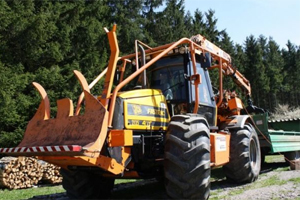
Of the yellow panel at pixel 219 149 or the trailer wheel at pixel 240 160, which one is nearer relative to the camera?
the yellow panel at pixel 219 149

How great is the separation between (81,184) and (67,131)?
1671 millimetres

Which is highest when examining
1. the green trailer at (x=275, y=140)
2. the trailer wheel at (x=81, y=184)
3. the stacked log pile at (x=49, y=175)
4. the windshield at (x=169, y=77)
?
the windshield at (x=169, y=77)

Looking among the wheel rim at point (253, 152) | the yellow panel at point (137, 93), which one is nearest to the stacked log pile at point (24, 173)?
the wheel rim at point (253, 152)

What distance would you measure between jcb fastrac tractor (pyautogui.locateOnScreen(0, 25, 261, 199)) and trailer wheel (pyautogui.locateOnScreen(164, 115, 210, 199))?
16 millimetres

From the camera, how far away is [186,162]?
5480 millimetres

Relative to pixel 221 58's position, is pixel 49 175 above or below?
below

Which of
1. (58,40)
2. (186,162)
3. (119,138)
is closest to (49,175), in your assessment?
(119,138)

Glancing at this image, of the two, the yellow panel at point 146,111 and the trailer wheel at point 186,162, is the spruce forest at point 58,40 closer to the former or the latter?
the yellow panel at point 146,111

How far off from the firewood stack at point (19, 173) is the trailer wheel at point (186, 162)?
25.0 ft

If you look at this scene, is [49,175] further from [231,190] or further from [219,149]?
[219,149]

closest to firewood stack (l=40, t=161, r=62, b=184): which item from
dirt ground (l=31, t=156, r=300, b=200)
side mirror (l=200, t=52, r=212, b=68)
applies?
dirt ground (l=31, t=156, r=300, b=200)

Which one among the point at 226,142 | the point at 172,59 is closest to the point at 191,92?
the point at 172,59

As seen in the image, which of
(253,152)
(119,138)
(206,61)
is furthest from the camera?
(253,152)

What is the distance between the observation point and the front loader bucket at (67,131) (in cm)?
496
